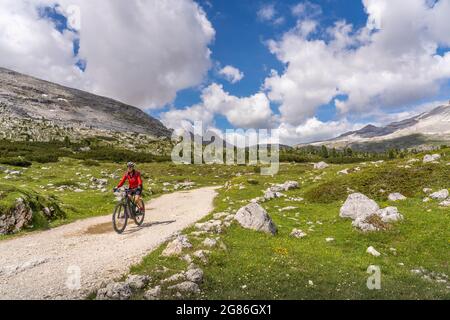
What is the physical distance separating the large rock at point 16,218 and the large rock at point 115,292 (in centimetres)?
1294

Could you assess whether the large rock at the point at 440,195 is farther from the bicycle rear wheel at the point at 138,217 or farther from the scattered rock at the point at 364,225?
the bicycle rear wheel at the point at 138,217

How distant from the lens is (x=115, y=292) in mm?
11008

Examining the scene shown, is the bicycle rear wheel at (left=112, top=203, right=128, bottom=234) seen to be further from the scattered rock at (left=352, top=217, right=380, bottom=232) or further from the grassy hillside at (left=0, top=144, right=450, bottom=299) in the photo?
the scattered rock at (left=352, top=217, right=380, bottom=232)

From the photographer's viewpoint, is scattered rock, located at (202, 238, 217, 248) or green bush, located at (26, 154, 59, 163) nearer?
scattered rock, located at (202, 238, 217, 248)

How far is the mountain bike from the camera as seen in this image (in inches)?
813

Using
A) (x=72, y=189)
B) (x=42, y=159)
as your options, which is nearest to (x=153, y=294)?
(x=72, y=189)

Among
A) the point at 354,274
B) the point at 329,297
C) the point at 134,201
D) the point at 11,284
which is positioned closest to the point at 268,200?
the point at 134,201

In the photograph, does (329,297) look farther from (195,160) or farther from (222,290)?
(195,160)

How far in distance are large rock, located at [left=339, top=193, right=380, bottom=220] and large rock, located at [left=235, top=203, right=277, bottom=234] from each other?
19.9 ft

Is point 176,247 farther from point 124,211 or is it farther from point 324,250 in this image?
point 324,250

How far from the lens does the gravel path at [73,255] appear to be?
11773 mm

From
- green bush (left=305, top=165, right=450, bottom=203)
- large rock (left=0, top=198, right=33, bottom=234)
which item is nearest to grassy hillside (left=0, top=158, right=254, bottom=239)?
large rock (left=0, top=198, right=33, bottom=234)

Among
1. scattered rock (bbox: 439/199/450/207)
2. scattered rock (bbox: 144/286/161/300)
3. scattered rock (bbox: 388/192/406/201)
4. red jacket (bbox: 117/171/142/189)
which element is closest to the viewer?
scattered rock (bbox: 144/286/161/300)

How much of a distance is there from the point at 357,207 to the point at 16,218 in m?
23.2
